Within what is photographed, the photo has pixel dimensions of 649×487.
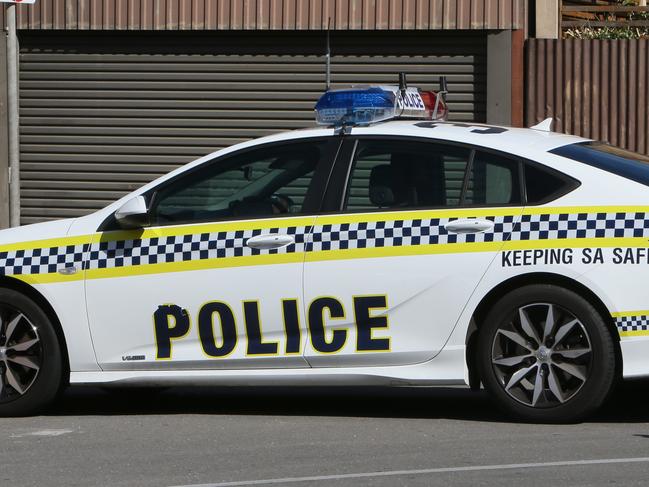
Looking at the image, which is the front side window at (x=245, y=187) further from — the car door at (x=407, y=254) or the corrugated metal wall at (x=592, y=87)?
the corrugated metal wall at (x=592, y=87)

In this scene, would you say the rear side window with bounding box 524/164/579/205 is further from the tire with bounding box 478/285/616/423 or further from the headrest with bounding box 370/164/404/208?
the headrest with bounding box 370/164/404/208

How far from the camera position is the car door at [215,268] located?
683 centimetres

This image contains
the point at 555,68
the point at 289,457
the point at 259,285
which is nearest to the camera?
the point at 289,457

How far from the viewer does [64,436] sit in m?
6.72

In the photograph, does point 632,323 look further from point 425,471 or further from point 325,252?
point 325,252

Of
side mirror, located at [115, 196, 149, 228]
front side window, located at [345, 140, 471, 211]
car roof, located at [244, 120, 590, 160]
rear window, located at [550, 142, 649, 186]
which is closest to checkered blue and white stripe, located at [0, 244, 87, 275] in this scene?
side mirror, located at [115, 196, 149, 228]

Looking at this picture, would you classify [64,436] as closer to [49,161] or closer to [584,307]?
[584,307]

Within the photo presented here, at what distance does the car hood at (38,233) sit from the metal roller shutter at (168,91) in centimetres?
744

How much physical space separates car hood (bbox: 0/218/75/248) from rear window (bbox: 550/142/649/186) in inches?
99.3

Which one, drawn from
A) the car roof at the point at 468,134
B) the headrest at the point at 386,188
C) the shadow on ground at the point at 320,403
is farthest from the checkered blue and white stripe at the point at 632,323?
the headrest at the point at 386,188

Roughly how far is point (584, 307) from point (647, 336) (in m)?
0.31

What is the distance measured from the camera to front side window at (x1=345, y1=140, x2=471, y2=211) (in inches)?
267

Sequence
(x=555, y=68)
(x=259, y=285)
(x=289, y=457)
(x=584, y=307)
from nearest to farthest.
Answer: (x=289, y=457)
(x=584, y=307)
(x=259, y=285)
(x=555, y=68)

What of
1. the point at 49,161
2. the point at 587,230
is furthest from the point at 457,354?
the point at 49,161
